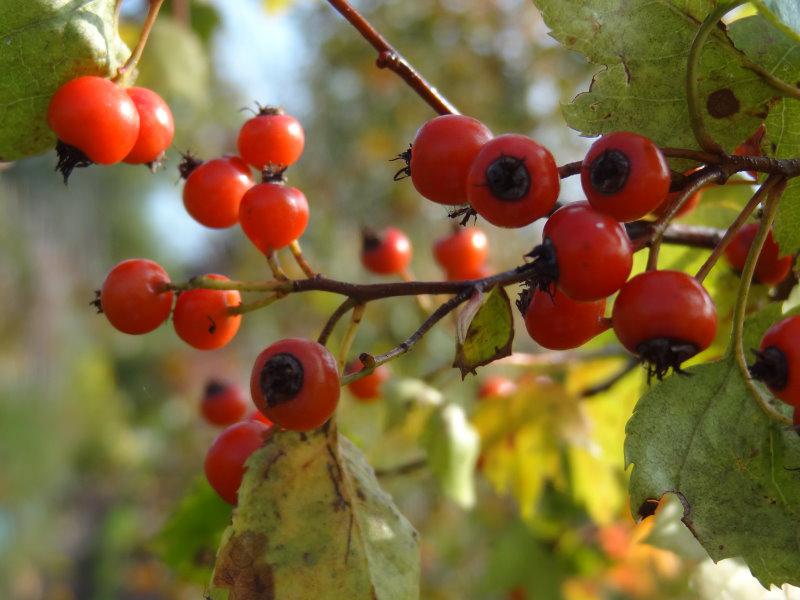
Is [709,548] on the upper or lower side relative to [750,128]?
lower

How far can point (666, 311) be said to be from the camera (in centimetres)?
90

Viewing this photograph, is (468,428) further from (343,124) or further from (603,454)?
(343,124)

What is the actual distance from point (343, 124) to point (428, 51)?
2194 mm

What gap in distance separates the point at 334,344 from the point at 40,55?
991 mm

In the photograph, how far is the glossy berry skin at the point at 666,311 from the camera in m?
0.91

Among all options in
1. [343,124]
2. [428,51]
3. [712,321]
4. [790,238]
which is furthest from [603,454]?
[343,124]

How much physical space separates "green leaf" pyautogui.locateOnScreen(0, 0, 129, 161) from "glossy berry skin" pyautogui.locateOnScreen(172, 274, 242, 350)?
376 mm

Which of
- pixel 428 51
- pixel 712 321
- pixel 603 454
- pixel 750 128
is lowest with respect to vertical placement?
pixel 603 454

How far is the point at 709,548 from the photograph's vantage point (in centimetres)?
99

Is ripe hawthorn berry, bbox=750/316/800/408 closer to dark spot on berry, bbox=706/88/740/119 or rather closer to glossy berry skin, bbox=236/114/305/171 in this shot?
dark spot on berry, bbox=706/88/740/119

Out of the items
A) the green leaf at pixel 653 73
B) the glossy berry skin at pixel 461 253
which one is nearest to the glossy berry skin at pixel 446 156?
the green leaf at pixel 653 73

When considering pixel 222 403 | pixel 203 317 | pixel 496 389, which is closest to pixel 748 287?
pixel 203 317

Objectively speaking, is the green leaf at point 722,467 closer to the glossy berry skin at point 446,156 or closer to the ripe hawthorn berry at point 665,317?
the ripe hawthorn berry at point 665,317

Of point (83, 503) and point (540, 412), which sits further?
point (83, 503)
